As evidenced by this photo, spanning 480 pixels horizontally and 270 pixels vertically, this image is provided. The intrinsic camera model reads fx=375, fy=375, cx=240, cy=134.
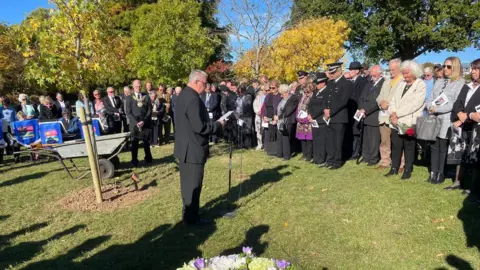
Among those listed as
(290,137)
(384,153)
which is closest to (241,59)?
(290,137)

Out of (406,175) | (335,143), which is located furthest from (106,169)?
(406,175)

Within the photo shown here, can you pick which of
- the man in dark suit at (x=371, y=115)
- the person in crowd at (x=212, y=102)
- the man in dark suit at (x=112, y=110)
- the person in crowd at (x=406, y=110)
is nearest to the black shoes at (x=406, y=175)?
the person in crowd at (x=406, y=110)

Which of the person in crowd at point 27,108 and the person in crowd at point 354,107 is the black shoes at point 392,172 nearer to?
the person in crowd at point 354,107

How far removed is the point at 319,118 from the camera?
868 cm

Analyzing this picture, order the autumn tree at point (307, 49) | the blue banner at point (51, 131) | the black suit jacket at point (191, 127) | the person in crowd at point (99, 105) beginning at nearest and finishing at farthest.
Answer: the black suit jacket at point (191, 127), the blue banner at point (51, 131), the person in crowd at point (99, 105), the autumn tree at point (307, 49)

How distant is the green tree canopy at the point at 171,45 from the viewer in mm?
27469

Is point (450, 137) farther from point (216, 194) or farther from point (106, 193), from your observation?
point (106, 193)

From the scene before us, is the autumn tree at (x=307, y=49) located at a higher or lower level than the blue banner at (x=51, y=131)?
higher

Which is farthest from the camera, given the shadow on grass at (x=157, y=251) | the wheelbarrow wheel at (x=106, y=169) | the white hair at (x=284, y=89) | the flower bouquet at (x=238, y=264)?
the white hair at (x=284, y=89)

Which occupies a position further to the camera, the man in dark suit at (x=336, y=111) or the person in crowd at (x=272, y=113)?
the person in crowd at (x=272, y=113)

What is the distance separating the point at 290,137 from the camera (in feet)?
33.0

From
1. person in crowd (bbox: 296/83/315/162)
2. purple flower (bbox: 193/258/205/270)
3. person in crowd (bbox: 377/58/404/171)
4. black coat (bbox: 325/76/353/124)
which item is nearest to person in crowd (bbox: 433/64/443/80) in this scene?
person in crowd (bbox: 377/58/404/171)

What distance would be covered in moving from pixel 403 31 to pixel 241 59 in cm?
2135

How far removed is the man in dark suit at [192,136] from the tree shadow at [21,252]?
179 centimetres
